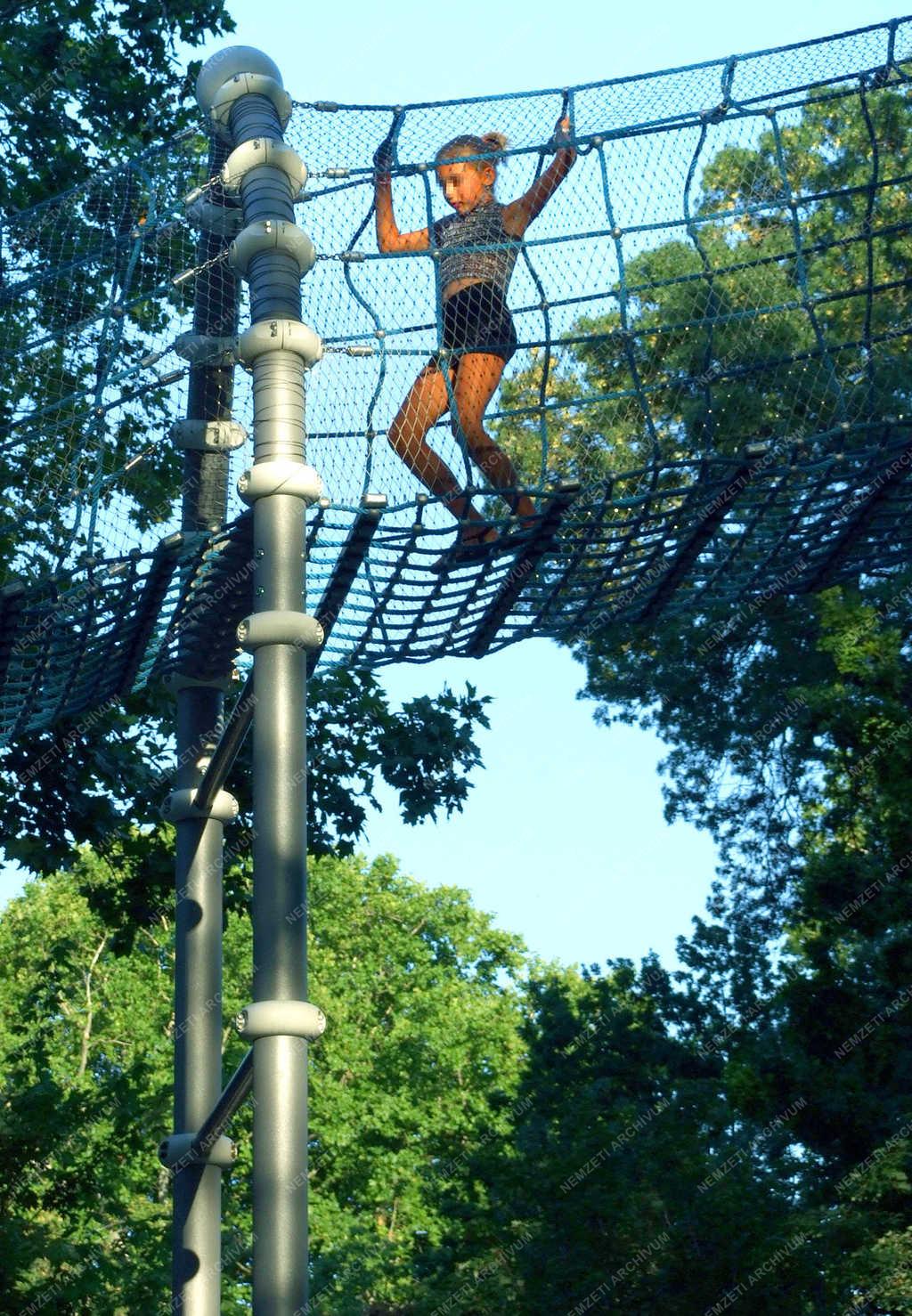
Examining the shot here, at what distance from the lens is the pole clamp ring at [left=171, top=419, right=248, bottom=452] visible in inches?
248

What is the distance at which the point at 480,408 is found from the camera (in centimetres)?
627

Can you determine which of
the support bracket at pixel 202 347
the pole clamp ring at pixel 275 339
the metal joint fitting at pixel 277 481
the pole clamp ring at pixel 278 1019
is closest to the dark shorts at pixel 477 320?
the support bracket at pixel 202 347

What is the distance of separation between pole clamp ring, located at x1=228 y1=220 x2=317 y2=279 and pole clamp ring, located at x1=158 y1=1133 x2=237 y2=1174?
264cm

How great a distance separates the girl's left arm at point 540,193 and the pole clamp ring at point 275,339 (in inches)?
54.2

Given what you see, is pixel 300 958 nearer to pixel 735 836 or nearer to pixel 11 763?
pixel 11 763

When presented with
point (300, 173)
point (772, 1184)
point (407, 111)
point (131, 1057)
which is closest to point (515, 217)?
point (407, 111)

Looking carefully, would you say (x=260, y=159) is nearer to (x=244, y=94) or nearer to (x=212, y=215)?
(x=244, y=94)

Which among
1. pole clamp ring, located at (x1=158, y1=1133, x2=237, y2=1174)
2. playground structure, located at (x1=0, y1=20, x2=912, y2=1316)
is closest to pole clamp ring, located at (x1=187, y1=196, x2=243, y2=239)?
playground structure, located at (x1=0, y1=20, x2=912, y2=1316)

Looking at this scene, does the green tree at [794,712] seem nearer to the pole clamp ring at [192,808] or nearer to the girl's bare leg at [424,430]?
the girl's bare leg at [424,430]

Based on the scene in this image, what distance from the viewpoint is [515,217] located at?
6.39 meters

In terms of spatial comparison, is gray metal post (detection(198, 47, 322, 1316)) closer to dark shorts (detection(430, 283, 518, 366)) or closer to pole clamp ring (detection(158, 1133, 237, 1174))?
dark shorts (detection(430, 283, 518, 366))

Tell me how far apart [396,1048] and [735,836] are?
318 inches

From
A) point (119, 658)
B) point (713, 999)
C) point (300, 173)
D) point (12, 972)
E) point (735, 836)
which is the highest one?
point (12, 972)

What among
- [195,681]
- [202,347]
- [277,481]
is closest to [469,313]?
[202,347]
